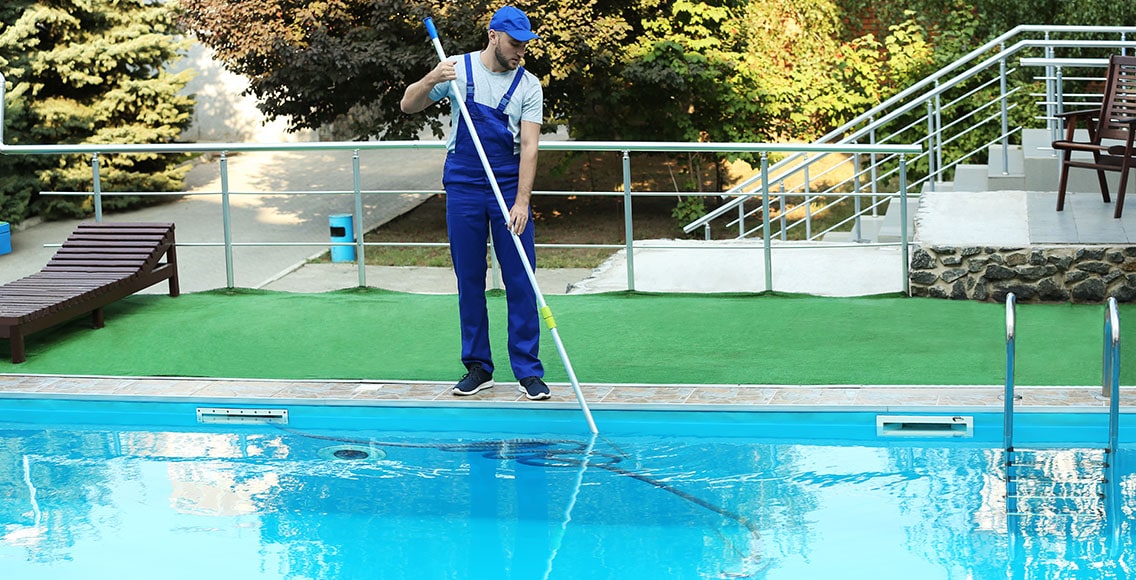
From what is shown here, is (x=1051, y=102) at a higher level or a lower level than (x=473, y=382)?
higher

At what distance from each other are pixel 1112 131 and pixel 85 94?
1223 centimetres

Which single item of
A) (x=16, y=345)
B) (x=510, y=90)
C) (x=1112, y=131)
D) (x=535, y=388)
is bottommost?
(x=535, y=388)

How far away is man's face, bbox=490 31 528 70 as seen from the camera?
19.4ft

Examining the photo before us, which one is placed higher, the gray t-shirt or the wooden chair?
the gray t-shirt

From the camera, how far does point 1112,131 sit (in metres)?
9.45

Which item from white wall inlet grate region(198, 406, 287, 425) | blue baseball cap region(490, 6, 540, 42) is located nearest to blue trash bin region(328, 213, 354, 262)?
white wall inlet grate region(198, 406, 287, 425)

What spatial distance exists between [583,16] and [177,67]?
8.97m

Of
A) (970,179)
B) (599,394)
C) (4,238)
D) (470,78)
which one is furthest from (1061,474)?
(4,238)

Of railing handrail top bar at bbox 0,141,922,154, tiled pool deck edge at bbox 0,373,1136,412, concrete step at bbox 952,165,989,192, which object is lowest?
tiled pool deck edge at bbox 0,373,1136,412

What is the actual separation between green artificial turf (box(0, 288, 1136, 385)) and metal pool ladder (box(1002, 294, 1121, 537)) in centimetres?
81

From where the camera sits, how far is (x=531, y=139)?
6.07 meters

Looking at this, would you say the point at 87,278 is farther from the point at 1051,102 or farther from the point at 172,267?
the point at 1051,102

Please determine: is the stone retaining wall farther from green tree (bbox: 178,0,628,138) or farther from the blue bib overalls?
green tree (bbox: 178,0,628,138)

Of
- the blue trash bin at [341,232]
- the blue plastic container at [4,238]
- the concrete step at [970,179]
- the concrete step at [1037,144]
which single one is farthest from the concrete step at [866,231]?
the blue plastic container at [4,238]
